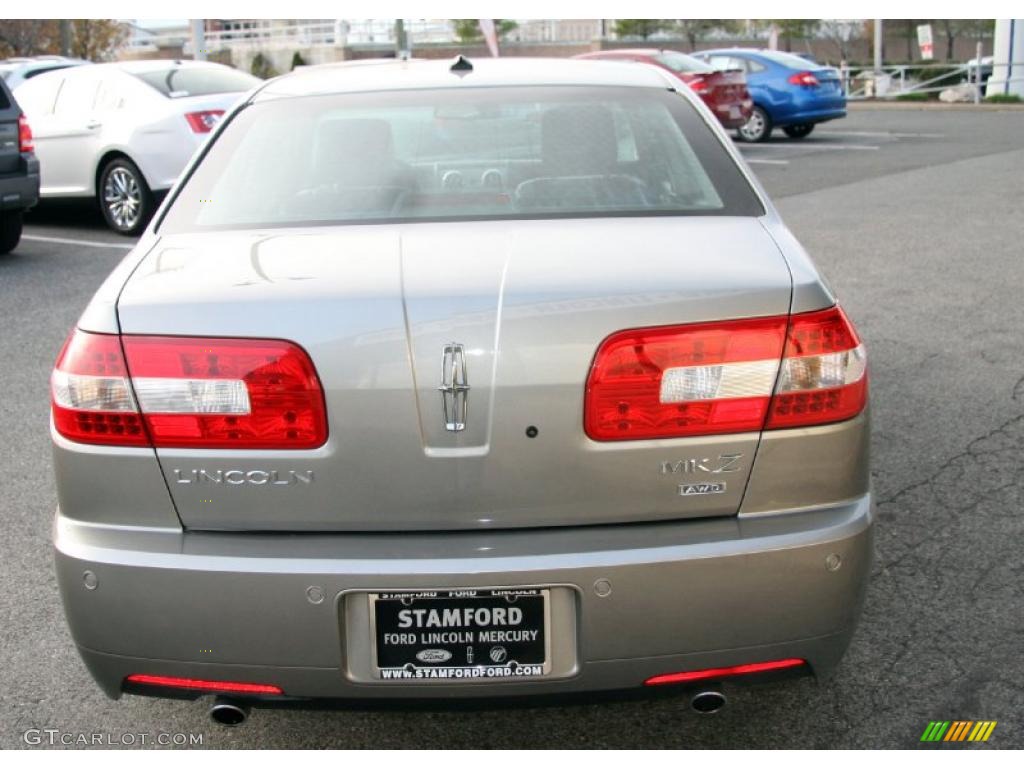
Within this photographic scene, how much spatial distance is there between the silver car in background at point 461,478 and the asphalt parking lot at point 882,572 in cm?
34

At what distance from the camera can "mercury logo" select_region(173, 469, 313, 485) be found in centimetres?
243

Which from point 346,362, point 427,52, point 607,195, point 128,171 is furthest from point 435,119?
point 427,52

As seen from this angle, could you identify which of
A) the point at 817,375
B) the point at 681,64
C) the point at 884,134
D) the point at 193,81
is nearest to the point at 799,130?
the point at 884,134

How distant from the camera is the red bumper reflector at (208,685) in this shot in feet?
8.23

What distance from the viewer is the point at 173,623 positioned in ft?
8.05

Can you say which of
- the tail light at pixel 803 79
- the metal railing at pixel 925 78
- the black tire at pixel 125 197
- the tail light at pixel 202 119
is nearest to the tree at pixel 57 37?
the metal railing at pixel 925 78

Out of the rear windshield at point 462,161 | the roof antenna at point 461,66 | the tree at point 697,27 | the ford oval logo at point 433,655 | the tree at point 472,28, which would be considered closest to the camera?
the ford oval logo at point 433,655

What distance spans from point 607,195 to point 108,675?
5.24ft

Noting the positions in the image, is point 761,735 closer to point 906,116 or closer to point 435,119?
point 435,119

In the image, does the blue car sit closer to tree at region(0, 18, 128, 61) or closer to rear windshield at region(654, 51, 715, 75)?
rear windshield at region(654, 51, 715, 75)

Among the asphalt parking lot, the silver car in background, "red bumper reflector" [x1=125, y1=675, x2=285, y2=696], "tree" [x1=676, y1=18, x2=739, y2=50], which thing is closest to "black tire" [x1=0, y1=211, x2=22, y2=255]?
the asphalt parking lot

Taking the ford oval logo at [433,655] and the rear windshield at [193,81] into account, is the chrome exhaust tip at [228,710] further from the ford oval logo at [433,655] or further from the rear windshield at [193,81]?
the rear windshield at [193,81]

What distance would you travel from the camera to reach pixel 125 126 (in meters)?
11.4

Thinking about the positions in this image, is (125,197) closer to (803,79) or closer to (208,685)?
(208,685)
